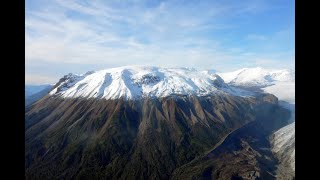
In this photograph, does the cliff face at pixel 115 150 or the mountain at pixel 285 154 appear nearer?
the mountain at pixel 285 154

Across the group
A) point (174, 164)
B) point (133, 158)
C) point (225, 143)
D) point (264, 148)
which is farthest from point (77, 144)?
point (264, 148)

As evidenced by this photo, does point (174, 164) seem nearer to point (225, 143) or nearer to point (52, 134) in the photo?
point (225, 143)

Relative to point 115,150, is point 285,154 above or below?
below

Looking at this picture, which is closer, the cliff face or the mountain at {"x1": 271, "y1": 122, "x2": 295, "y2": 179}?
the mountain at {"x1": 271, "y1": 122, "x2": 295, "y2": 179}

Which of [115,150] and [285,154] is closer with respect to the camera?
[285,154]

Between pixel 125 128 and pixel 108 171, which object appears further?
pixel 125 128

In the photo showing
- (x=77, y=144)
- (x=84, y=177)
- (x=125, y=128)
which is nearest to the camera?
(x=84, y=177)
